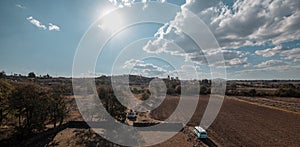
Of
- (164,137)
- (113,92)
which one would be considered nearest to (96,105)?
(113,92)

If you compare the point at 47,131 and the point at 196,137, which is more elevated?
the point at 47,131

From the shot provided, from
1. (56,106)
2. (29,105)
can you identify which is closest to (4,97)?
(29,105)

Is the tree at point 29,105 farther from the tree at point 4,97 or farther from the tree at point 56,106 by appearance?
the tree at point 56,106

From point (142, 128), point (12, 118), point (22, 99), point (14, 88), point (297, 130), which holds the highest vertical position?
point (14, 88)

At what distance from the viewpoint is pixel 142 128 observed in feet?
75.5

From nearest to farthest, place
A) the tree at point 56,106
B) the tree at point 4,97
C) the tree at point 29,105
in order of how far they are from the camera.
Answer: the tree at point 29,105 < the tree at point 4,97 < the tree at point 56,106

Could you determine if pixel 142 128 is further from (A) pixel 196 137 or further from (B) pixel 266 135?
(B) pixel 266 135

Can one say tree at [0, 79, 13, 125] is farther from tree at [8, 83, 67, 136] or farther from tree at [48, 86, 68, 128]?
tree at [48, 86, 68, 128]

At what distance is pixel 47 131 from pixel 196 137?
1640cm

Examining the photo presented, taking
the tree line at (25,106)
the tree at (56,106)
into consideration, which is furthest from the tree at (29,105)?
the tree at (56,106)

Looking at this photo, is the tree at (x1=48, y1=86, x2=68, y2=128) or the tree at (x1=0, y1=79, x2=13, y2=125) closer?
the tree at (x1=0, y1=79, x2=13, y2=125)

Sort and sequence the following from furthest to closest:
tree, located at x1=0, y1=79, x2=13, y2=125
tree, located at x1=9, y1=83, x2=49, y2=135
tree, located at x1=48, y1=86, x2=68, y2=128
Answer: tree, located at x1=48, y1=86, x2=68, y2=128 < tree, located at x1=0, y1=79, x2=13, y2=125 < tree, located at x1=9, y1=83, x2=49, y2=135

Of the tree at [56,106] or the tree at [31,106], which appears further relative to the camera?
the tree at [56,106]

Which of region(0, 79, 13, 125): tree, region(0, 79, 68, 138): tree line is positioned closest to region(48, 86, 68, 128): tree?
region(0, 79, 68, 138): tree line
